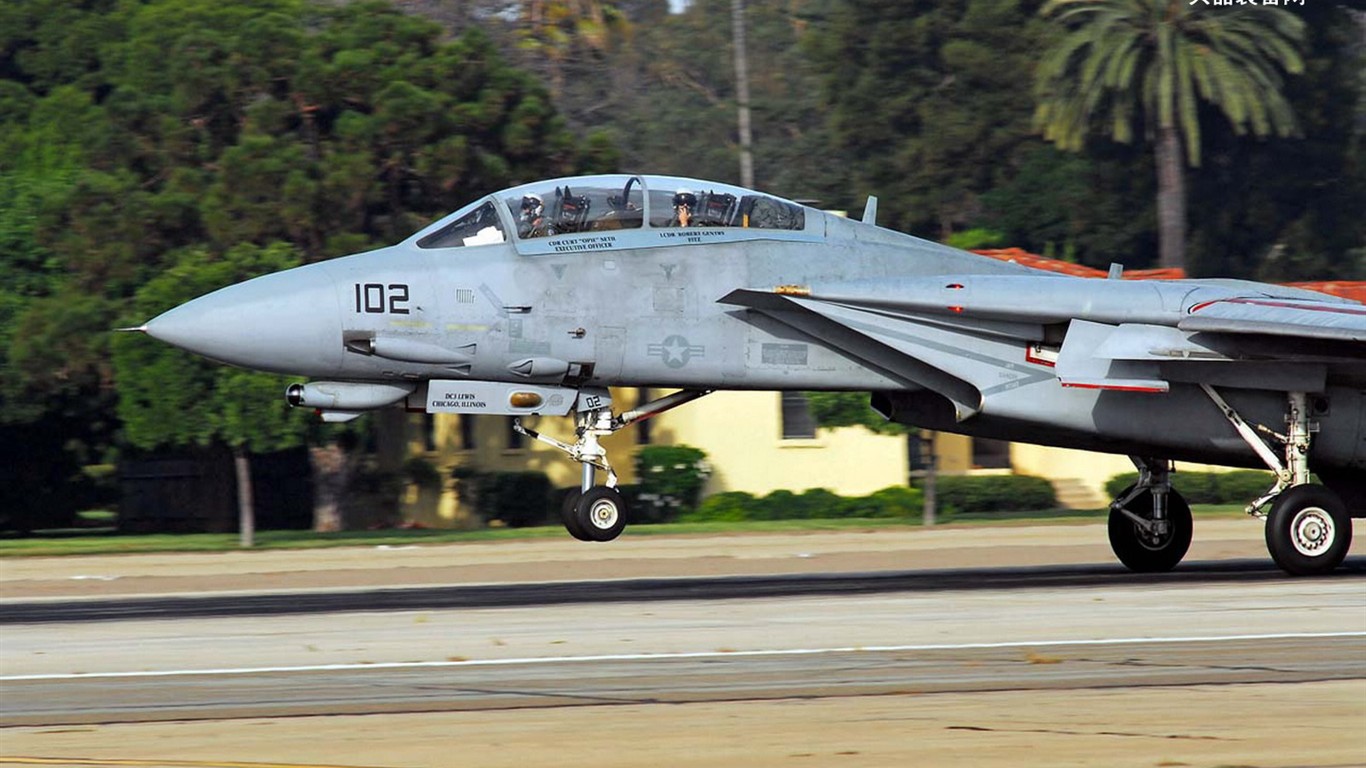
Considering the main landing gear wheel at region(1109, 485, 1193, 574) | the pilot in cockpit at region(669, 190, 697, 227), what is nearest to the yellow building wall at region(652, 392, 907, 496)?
the main landing gear wheel at region(1109, 485, 1193, 574)

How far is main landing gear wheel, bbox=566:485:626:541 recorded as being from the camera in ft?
53.0

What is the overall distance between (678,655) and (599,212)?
565cm

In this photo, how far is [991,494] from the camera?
43.9 meters

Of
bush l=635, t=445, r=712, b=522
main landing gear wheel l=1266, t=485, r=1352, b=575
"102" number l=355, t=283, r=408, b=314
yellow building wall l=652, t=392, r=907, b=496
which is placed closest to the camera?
"102" number l=355, t=283, r=408, b=314

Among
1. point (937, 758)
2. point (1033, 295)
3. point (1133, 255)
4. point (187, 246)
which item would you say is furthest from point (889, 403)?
point (1133, 255)

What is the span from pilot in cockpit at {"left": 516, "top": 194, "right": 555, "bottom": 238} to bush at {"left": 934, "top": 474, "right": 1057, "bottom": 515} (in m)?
28.1

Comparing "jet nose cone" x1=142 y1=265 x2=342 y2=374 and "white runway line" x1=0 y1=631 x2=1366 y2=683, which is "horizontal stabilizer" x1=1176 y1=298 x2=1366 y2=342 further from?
"jet nose cone" x1=142 y1=265 x2=342 y2=374

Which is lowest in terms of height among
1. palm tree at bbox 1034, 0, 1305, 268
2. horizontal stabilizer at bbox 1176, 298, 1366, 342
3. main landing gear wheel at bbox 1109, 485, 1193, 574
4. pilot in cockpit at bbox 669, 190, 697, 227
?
main landing gear wheel at bbox 1109, 485, 1193, 574

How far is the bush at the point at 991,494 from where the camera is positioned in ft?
143

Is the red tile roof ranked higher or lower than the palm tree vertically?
lower

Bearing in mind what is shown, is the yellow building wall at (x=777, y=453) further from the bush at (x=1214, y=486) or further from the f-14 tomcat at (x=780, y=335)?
the f-14 tomcat at (x=780, y=335)

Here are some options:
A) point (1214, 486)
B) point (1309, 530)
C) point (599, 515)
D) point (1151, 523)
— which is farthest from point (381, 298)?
point (1214, 486)

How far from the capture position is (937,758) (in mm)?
8953

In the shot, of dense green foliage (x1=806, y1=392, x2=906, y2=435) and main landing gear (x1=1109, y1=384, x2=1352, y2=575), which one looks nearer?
main landing gear (x1=1109, y1=384, x2=1352, y2=575)
